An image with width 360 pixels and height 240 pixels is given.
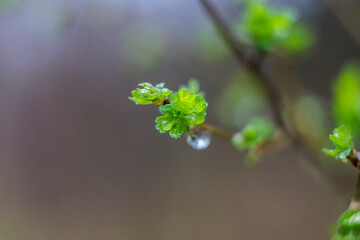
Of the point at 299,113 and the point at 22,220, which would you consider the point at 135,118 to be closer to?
the point at 22,220

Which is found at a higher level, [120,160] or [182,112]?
[120,160]

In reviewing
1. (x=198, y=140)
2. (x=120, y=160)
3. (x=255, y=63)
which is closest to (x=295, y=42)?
(x=255, y=63)

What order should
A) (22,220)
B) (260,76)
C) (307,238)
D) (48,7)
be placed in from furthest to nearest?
(22,220)
(307,238)
(48,7)
(260,76)

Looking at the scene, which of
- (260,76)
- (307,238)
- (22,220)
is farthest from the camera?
(22,220)

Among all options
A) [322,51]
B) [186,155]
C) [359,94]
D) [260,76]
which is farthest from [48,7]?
[322,51]

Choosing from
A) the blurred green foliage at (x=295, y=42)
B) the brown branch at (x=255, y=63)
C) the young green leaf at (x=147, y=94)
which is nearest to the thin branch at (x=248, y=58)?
the brown branch at (x=255, y=63)

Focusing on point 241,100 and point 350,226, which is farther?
point 241,100

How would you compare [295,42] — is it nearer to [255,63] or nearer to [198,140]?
[255,63]

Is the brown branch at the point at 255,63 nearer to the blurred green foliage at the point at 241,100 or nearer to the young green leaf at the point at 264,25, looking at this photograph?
the young green leaf at the point at 264,25
